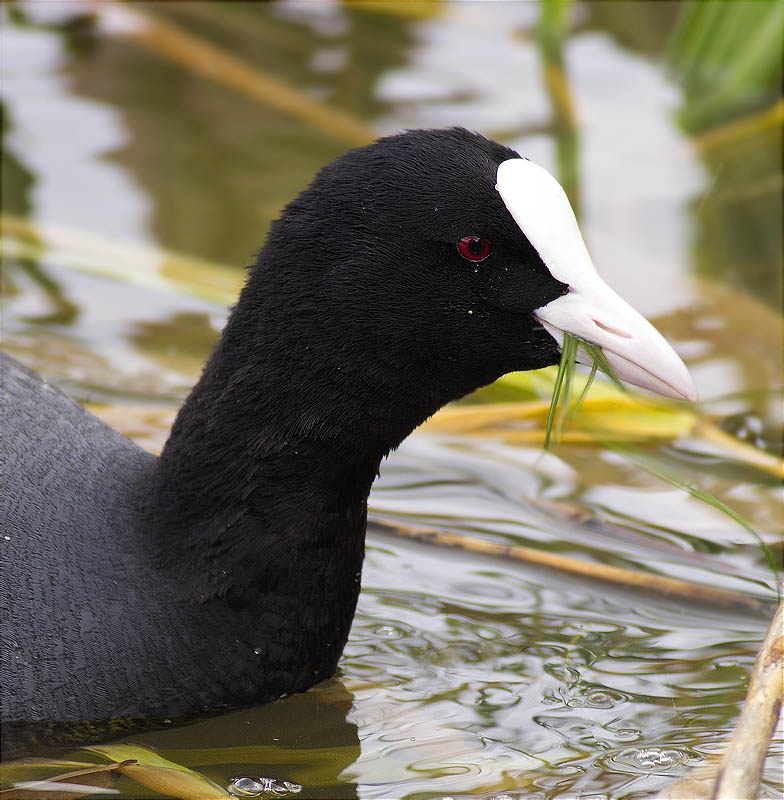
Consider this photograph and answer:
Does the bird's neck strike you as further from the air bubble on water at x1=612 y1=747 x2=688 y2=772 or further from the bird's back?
the air bubble on water at x1=612 y1=747 x2=688 y2=772

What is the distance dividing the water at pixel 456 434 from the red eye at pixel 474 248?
0.95 metres

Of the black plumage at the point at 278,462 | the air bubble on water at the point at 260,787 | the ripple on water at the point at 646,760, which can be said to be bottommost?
the air bubble on water at the point at 260,787

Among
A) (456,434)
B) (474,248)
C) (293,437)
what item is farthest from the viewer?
(456,434)

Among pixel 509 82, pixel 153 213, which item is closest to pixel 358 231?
pixel 153 213

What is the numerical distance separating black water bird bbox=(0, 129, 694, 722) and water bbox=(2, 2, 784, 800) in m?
0.20

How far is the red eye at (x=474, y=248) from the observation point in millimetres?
2580

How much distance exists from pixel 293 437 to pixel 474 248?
494 millimetres

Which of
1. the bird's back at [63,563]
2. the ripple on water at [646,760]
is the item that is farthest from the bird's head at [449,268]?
the ripple on water at [646,760]

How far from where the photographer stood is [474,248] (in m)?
2.59

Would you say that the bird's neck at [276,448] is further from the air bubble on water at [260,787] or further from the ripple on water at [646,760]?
the ripple on water at [646,760]

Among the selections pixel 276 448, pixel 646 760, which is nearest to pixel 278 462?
pixel 276 448

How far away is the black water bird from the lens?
8.45 feet

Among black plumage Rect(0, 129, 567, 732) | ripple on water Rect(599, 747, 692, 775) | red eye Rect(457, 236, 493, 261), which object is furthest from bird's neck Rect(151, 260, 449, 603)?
ripple on water Rect(599, 747, 692, 775)

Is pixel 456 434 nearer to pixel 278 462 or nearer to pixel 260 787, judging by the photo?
pixel 278 462
